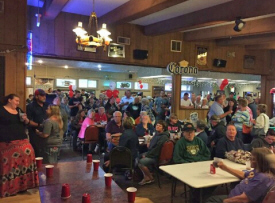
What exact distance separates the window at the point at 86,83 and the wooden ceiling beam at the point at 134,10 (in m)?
7.45

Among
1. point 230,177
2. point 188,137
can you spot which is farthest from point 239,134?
point 230,177

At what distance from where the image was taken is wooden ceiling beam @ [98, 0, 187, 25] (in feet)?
11.7

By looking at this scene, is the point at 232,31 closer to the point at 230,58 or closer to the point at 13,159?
the point at 230,58

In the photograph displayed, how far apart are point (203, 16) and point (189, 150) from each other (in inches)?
113

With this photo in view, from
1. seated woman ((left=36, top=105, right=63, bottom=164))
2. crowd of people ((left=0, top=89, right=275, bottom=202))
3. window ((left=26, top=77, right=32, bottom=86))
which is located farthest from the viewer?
window ((left=26, top=77, right=32, bottom=86))

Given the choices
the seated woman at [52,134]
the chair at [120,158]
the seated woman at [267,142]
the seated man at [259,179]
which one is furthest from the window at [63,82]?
the seated man at [259,179]

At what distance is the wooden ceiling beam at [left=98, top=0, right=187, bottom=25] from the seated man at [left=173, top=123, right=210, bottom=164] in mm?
1917

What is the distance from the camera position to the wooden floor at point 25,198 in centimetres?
285

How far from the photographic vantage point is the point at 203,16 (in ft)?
15.5

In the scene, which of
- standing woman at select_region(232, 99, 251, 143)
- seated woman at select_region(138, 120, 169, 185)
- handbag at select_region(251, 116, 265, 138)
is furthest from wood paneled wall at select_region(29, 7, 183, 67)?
handbag at select_region(251, 116, 265, 138)

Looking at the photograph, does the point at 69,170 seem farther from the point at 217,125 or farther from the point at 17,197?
the point at 217,125

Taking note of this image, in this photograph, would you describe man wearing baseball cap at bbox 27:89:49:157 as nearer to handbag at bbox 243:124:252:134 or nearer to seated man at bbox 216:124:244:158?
seated man at bbox 216:124:244:158

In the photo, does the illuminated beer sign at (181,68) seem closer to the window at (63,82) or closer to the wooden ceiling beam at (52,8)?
the wooden ceiling beam at (52,8)

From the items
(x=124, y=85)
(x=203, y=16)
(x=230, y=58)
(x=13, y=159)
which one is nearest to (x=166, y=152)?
(x=13, y=159)
